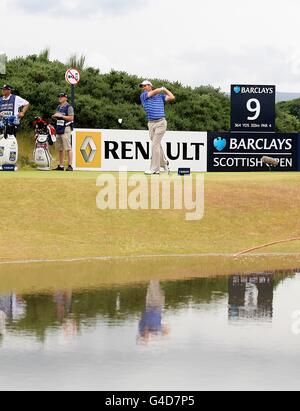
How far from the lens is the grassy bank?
74.0 ft

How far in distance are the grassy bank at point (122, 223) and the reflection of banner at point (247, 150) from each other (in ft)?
29.9

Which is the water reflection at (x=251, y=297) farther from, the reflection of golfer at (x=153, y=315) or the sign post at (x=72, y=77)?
the sign post at (x=72, y=77)

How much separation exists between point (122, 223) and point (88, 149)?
11.3 metres

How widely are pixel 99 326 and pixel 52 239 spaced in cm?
907

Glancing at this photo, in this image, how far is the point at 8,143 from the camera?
3028cm

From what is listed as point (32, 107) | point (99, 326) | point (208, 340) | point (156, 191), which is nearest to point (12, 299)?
point (99, 326)

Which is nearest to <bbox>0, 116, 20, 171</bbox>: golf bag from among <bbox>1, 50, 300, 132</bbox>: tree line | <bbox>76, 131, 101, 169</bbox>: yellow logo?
<bbox>76, 131, 101, 169</bbox>: yellow logo

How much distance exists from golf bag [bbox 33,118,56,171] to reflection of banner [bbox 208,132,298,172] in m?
7.36

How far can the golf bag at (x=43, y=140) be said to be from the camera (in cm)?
3148

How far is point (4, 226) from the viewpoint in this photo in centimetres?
2333

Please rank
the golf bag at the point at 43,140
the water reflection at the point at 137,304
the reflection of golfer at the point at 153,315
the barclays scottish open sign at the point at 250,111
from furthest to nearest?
1. the barclays scottish open sign at the point at 250,111
2. the golf bag at the point at 43,140
3. the water reflection at the point at 137,304
4. the reflection of golfer at the point at 153,315

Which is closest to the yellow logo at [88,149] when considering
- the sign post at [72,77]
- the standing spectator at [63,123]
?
the sign post at [72,77]

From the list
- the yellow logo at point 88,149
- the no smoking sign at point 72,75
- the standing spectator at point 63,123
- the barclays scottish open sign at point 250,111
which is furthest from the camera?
the barclays scottish open sign at point 250,111

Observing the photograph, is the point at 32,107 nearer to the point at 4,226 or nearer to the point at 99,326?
the point at 4,226
